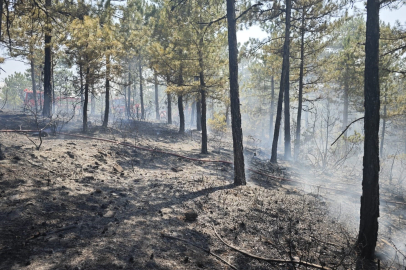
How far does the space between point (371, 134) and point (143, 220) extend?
15.8 feet

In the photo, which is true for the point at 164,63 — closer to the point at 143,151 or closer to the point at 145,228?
the point at 143,151

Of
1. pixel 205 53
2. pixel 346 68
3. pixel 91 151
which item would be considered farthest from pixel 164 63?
pixel 346 68

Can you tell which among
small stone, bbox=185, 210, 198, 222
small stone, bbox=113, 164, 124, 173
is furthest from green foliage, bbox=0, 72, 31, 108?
small stone, bbox=185, 210, 198, 222

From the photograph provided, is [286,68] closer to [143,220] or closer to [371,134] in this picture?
[371,134]

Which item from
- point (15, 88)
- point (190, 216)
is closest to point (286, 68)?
point (190, 216)

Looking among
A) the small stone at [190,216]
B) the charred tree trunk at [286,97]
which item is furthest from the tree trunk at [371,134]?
the charred tree trunk at [286,97]

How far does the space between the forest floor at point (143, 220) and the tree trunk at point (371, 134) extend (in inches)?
17.1

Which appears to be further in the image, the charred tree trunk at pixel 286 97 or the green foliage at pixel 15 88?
the green foliage at pixel 15 88

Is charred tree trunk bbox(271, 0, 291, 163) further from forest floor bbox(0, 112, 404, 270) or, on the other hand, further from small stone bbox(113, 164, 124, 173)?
small stone bbox(113, 164, 124, 173)

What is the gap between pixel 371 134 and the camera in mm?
4617

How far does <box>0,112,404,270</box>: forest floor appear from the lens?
11.4 feet

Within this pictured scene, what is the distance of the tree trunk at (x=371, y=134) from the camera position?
4.61m

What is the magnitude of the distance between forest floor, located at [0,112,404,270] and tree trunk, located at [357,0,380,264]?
0.44 m

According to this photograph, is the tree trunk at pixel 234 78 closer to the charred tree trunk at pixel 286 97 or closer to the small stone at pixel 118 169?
the small stone at pixel 118 169
